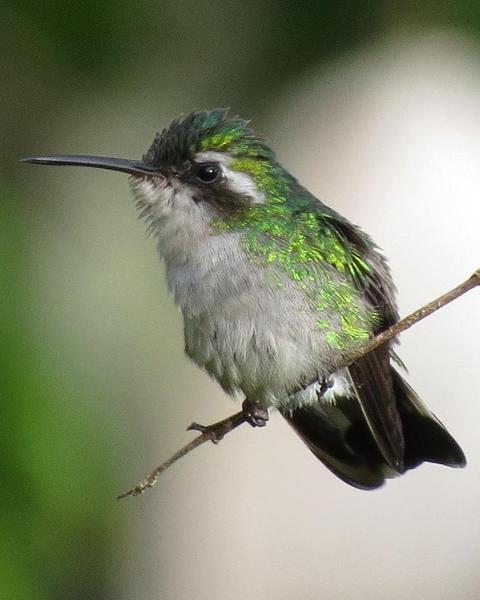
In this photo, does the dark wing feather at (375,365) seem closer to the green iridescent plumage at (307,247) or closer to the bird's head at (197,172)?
the green iridescent plumage at (307,247)

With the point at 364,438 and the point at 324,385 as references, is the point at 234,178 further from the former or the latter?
the point at 364,438

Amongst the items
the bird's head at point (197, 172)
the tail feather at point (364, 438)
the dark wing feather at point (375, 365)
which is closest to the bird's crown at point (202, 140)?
the bird's head at point (197, 172)

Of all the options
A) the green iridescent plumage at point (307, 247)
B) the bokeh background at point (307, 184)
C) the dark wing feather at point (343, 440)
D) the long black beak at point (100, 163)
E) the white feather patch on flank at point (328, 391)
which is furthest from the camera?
the bokeh background at point (307, 184)

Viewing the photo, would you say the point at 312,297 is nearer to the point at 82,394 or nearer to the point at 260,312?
the point at 260,312

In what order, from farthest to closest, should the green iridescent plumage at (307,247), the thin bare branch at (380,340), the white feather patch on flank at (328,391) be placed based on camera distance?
the white feather patch on flank at (328,391) < the green iridescent plumage at (307,247) < the thin bare branch at (380,340)

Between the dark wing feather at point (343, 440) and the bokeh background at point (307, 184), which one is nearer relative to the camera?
the dark wing feather at point (343, 440)

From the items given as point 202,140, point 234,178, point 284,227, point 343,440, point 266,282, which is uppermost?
point 202,140

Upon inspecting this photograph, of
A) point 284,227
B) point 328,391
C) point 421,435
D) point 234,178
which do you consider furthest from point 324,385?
point 234,178
